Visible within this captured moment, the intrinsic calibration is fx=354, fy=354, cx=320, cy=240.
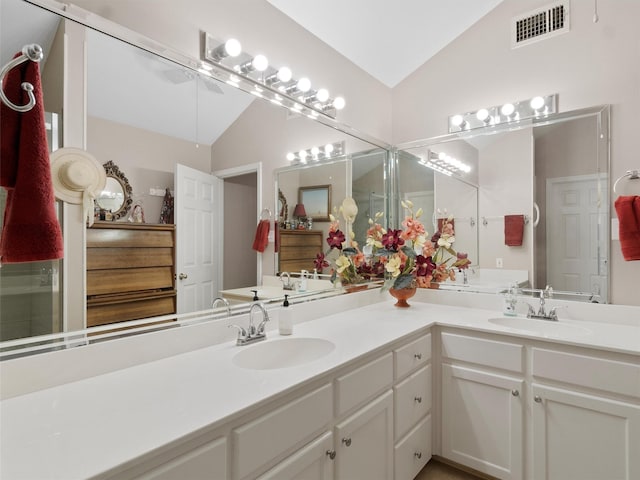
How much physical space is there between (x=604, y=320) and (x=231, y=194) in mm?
2074

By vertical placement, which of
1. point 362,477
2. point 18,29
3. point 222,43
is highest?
point 222,43

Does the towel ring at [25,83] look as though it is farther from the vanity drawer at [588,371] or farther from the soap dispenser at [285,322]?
the vanity drawer at [588,371]

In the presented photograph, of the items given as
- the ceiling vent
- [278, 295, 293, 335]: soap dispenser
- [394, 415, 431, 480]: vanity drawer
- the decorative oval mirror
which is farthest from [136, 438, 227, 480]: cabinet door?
the ceiling vent

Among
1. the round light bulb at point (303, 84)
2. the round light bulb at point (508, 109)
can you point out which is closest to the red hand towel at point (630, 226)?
the round light bulb at point (508, 109)

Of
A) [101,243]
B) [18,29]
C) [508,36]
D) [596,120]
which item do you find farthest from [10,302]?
[508,36]

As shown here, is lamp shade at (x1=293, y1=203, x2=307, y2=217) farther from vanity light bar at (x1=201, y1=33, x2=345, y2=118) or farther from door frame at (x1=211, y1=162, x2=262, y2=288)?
vanity light bar at (x1=201, y1=33, x2=345, y2=118)

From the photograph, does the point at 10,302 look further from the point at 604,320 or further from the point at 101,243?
the point at 604,320

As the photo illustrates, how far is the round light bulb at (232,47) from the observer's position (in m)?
1.65

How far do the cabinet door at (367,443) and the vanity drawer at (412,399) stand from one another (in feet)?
0.25

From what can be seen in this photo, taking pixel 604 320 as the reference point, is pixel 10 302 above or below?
above

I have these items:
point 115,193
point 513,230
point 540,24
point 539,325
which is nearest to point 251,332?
point 115,193

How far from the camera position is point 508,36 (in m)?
2.27

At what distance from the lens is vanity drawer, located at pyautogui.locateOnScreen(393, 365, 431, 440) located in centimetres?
165

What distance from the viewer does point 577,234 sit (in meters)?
2.00
